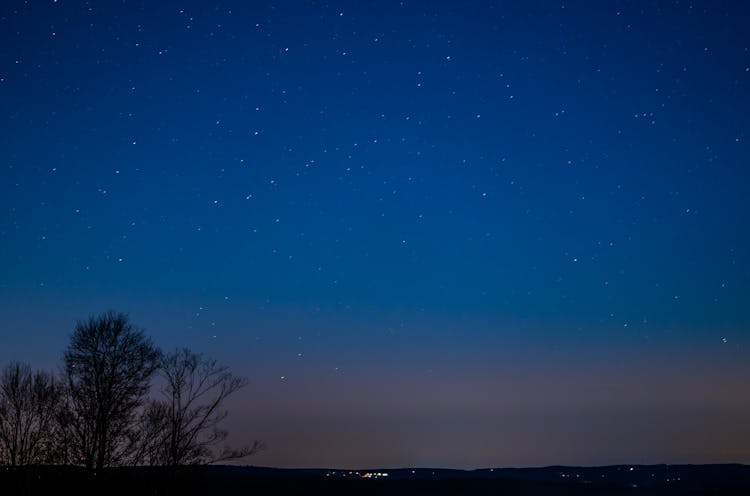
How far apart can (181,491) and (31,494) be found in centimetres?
460

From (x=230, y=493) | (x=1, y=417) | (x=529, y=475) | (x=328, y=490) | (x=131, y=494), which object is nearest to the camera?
(x=131, y=494)

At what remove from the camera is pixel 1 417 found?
25.1 m

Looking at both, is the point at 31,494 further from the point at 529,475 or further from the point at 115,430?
the point at 529,475

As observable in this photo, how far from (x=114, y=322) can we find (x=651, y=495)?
363ft

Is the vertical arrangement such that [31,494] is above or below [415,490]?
above

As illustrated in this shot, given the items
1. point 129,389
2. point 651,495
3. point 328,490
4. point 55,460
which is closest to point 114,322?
point 129,389

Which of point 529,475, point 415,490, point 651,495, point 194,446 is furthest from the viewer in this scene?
point 529,475

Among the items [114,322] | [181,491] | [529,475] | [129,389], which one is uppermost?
[114,322]

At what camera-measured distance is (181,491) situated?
22250 millimetres

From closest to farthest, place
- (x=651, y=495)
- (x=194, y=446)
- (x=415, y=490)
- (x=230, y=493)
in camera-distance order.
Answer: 1. (x=194, y=446)
2. (x=230, y=493)
3. (x=415, y=490)
4. (x=651, y=495)

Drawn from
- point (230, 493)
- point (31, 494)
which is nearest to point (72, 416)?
point (31, 494)

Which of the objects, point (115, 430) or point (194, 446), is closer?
point (115, 430)

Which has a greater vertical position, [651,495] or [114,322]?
[114,322]

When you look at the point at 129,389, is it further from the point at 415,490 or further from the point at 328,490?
the point at 415,490
